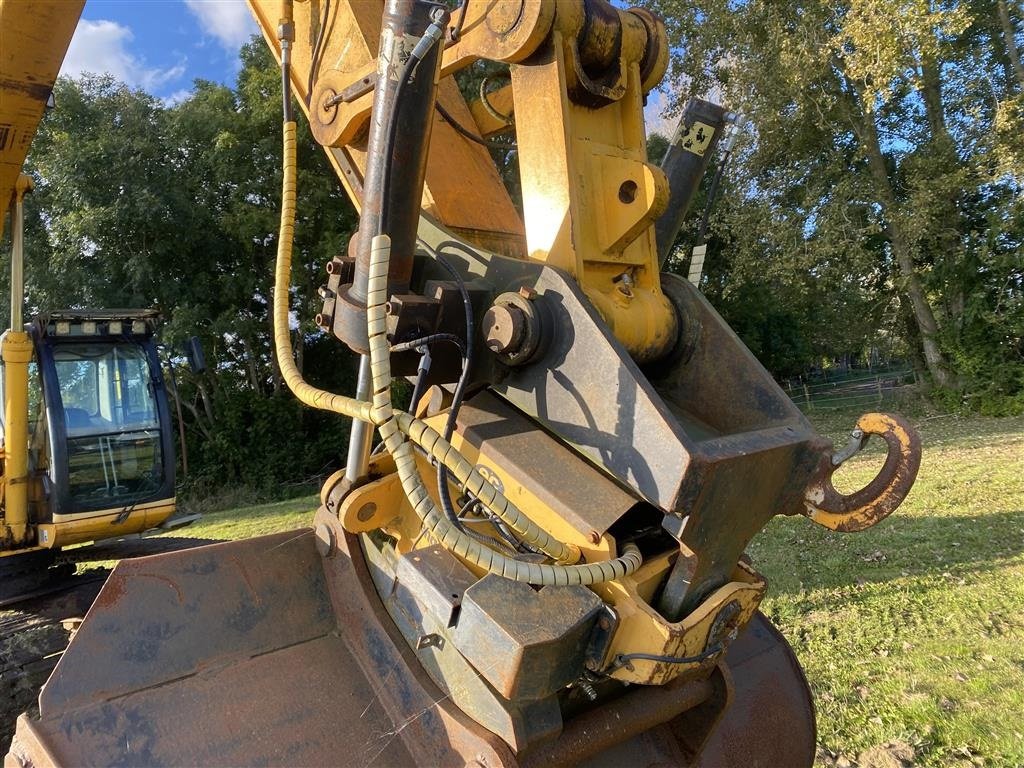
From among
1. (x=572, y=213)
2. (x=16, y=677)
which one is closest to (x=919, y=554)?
(x=572, y=213)

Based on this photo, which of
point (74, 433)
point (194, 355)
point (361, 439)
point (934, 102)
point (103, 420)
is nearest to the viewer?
point (361, 439)

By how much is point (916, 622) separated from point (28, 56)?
19.0 ft

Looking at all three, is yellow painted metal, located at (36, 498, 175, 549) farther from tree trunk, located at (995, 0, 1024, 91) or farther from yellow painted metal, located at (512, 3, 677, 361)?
tree trunk, located at (995, 0, 1024, 91)

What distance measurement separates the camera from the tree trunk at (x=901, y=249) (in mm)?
15883

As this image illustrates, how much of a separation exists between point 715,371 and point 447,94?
149 cm

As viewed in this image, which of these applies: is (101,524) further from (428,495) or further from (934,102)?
(934,102)

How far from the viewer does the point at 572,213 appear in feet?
6.22

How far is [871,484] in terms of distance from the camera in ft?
5.82

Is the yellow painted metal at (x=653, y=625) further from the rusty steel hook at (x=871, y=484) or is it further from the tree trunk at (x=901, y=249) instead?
the tree trunk at (x=901, y=249)

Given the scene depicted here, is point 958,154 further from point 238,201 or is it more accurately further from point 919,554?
point 238,201

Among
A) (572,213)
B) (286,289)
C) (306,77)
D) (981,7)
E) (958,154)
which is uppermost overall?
(981,7)

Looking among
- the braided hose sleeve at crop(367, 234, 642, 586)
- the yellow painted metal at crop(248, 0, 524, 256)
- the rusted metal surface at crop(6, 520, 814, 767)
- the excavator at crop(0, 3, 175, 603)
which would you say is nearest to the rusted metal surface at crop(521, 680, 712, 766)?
the rusted metal surface at crop(6, 520, 814, 767)

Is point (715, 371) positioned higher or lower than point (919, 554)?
higher

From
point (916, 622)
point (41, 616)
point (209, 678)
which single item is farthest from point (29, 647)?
point (916, 622)
